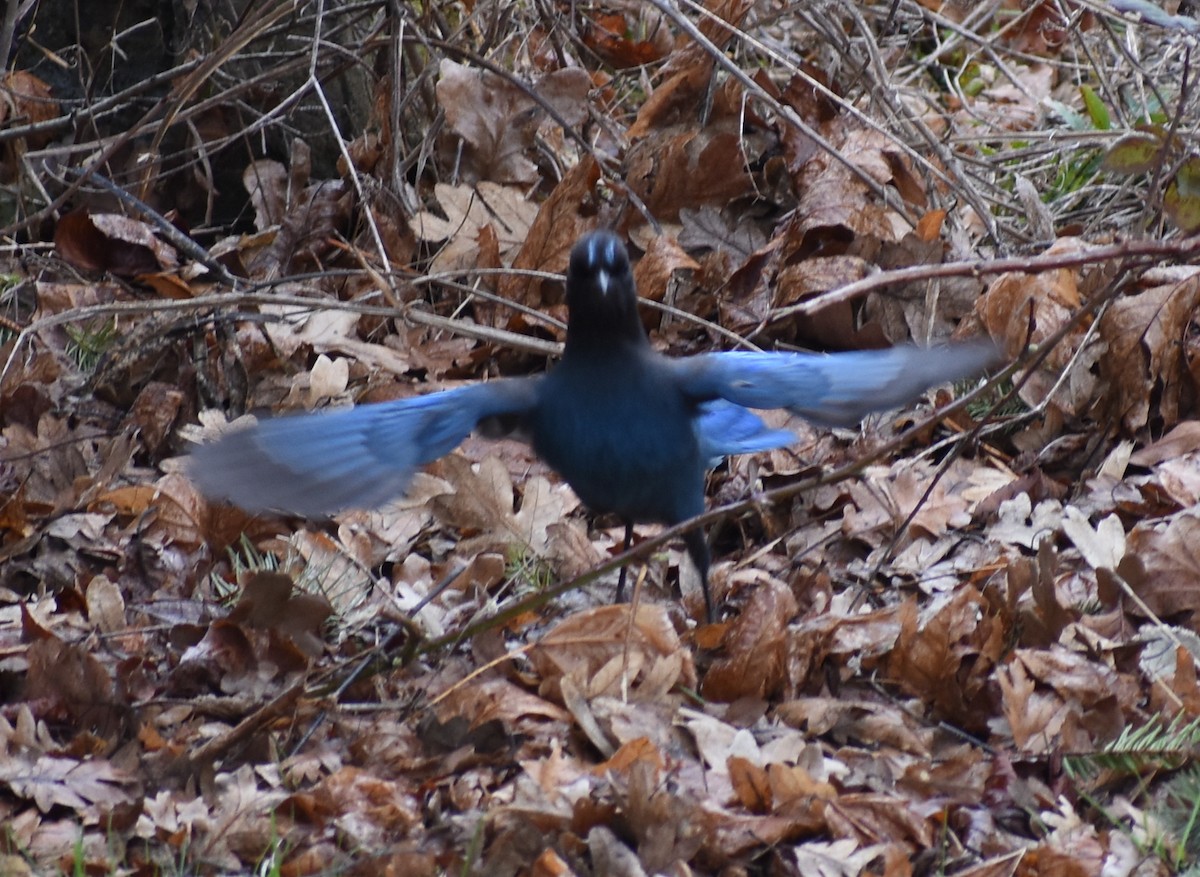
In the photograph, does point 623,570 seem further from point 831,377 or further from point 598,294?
point 831,377

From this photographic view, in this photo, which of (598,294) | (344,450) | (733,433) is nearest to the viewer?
(344,450)

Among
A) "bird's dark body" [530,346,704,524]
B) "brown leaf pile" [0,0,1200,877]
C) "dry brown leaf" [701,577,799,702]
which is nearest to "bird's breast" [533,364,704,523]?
"bird's dark body" [530,346,704,524]

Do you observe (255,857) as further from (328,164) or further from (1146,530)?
(328,164)

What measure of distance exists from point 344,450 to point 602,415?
2.10ft

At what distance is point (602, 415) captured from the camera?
3.63 m

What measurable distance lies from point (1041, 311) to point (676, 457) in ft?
4.88

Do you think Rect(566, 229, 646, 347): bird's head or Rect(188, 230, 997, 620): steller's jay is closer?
Rect(188, 230, 997, 620): steller's jay

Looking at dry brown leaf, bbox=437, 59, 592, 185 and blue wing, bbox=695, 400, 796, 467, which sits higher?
dry brown leaf, bbox=437, 59, 592, 185

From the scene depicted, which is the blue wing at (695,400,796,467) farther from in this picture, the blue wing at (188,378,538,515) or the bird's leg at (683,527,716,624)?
the blue wing at (188,378,538,515)

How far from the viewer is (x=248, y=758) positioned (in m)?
3.18

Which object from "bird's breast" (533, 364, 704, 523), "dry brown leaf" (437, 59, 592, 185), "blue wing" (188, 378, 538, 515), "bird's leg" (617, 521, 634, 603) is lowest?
"bird's leg" (617, 521, 634, 603)

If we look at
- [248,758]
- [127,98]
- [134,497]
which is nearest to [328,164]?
[127,98]

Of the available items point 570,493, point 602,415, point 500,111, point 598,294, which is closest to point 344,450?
point 602,415

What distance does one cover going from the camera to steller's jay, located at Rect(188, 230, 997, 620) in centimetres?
326
